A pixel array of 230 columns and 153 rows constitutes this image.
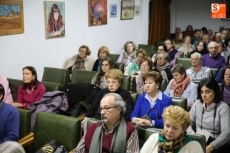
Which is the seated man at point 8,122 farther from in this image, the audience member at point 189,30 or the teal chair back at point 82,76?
the audience member at point 189,30

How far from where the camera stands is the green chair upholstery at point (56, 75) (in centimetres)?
469

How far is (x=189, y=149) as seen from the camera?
2150 mm

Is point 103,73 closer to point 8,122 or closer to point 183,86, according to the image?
point 183,86

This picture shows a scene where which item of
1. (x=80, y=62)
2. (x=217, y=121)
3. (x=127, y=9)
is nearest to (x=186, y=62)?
(x=80, y=62)

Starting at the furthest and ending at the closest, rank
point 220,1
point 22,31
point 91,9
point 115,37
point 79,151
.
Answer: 1. point 220,1
2. point 115,37
3. point 91,9
4. point 22,31
5. point 79,151

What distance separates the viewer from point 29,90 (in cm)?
392

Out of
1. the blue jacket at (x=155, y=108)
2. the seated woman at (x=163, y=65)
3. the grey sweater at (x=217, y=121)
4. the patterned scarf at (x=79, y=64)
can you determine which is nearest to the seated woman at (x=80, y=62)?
the patterned scarf at (x=79, y=64)

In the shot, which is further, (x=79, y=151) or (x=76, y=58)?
(x=76, y=58)

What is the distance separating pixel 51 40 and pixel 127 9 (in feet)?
9.60

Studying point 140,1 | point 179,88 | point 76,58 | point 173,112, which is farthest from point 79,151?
point 140,1

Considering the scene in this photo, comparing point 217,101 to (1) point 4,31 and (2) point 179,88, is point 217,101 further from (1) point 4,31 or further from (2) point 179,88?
(1) point 4,31

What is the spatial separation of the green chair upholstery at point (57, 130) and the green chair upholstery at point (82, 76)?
5.90ft

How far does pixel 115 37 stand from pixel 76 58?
6.31 ft

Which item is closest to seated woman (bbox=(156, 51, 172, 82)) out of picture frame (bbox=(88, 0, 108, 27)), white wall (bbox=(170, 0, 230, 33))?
picture frame (bbox=(88, 0, 108, 27))
